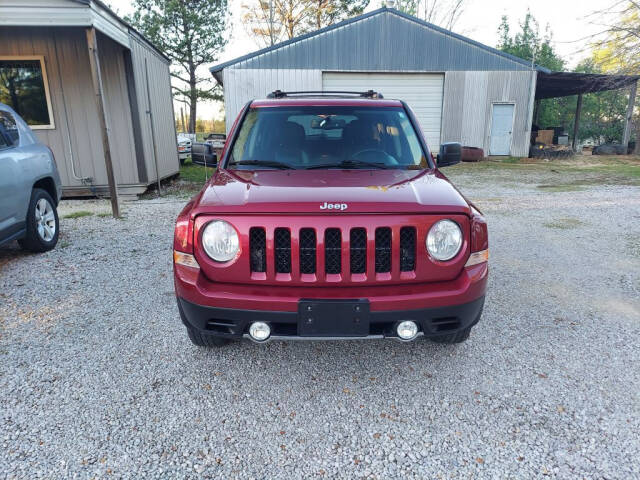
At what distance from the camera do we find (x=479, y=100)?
16.5 m

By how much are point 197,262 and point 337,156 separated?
142 centimetres

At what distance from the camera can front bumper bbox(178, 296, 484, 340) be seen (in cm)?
217

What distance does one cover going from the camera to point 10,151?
4.53 meters

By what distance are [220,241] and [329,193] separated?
65cm

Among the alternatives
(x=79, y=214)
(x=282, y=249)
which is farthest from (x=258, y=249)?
(x=79, y=214)

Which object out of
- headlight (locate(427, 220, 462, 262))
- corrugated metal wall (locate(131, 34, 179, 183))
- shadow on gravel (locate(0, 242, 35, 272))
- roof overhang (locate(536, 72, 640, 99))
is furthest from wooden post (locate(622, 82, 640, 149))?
shadow on gravel (locate(0, 242, 35, 272))

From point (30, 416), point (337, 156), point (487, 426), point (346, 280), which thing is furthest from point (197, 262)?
point (487, 426)

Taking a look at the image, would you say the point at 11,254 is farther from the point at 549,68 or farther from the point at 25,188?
the point at 549,68

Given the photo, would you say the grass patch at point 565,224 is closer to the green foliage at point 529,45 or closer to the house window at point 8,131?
the house window at point 8,131

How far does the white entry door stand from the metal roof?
3.24 m

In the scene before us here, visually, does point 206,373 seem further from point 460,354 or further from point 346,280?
point 460,354

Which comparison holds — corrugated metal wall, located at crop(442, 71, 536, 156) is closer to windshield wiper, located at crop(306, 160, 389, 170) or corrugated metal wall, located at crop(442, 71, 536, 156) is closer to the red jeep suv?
windshield wiper, located at crop(306, 160, 389, 170)

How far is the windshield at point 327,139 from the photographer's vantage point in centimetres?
315

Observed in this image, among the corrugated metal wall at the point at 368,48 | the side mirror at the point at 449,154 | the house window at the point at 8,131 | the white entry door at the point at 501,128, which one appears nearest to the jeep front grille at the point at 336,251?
the side mirror at the point at 449,154
